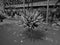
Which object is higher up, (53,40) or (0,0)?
(0,0)

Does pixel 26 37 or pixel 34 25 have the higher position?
pixel 34 25

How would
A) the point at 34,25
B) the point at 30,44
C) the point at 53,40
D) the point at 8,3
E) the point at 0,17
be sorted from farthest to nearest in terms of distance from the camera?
the point at 8,3 → the point at 0,17 → the point at 34,25 → the point at 53,40 → the point at 30,44

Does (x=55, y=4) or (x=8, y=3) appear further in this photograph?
(x=8, y=3)

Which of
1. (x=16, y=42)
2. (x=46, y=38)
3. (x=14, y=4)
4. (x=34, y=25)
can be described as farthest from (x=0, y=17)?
(x=46, y=38)

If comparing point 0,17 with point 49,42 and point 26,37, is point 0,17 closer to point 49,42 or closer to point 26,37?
point 26,37

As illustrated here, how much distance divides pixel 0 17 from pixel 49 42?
211 inches

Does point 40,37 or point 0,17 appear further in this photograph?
point 0,17

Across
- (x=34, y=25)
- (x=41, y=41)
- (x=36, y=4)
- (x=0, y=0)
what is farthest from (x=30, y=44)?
(x=0, y=0)

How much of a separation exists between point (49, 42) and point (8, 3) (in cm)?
769

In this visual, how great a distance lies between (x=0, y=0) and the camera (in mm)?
8547

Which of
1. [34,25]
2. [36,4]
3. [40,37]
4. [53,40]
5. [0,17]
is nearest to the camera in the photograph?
[53,40]

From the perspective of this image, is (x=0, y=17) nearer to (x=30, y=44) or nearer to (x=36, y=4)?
(x=36, y=4)

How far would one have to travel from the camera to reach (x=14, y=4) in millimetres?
9742

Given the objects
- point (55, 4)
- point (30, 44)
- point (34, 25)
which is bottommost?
point (30, 44)
